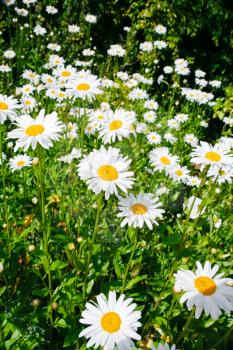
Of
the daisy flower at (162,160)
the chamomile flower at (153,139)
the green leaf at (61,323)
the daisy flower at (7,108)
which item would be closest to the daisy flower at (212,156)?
the daisy flower at (162,160)

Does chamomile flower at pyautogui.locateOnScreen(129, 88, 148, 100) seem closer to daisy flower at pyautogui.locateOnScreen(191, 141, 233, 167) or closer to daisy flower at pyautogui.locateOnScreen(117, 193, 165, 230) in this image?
daisy flower at pyautogui.locateOnScreen(191, 141, 233, 167)

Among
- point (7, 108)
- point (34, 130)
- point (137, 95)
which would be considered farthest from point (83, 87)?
point (137, 95)

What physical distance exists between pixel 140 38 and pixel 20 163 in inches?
187

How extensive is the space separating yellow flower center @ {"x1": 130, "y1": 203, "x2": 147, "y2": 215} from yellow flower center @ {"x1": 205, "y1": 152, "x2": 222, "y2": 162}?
46cm

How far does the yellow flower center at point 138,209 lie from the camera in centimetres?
205

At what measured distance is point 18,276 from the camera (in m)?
2.55

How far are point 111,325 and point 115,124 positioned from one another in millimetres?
1272

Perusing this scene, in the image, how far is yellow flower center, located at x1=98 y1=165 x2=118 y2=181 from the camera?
1.84 metres

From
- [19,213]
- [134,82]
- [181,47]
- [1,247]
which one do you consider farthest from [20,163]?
[181,47]

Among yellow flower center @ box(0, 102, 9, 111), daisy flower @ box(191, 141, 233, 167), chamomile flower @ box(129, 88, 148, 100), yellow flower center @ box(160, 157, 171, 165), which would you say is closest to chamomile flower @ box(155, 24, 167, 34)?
chamomile flower @ box(129, 88, 148, 100)

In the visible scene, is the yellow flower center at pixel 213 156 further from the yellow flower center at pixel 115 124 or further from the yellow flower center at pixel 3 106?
the yellow flower center at pixel 3 106

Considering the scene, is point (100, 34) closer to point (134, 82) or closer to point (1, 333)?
point (134, 82)

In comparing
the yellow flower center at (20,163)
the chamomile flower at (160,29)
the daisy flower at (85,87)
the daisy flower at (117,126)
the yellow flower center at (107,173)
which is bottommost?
the yellow flower center at (107,173)

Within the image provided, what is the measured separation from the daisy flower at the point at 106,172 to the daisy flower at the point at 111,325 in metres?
0.48
